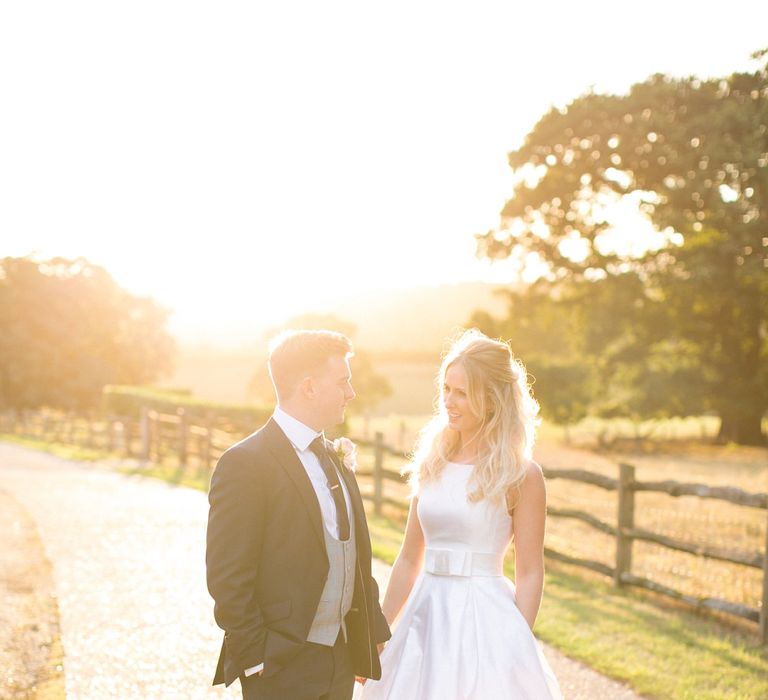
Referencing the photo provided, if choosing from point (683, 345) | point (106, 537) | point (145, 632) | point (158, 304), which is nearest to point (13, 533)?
point (106, 537)

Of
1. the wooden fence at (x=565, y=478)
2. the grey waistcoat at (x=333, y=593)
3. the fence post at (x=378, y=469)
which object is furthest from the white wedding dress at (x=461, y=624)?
the fence post at (x=378, y=469)

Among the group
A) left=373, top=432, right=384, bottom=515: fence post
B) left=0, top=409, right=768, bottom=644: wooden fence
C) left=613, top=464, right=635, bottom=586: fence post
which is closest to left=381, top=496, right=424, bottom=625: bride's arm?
left=0, top=409, right=768, bottom=644: wooden fence

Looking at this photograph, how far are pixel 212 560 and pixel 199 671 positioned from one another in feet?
11.0

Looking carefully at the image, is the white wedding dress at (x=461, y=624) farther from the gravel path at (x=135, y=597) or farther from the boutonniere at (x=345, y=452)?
the gravel path at (x=135, y=597)

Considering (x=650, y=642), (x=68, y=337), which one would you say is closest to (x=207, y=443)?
(x=650, y=642)

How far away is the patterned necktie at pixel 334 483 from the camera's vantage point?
126 inches

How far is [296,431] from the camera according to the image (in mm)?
3184

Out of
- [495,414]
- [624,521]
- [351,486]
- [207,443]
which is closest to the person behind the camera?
[351,486]

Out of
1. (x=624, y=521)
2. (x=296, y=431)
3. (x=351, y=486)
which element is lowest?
(x=624, y=521)

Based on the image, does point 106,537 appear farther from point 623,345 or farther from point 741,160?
point 623,345

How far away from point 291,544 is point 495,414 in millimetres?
1010

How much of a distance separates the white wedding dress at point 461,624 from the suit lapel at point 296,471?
731 millimetres

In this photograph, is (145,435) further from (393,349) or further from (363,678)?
(393,349)

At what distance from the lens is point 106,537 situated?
38.5ft
